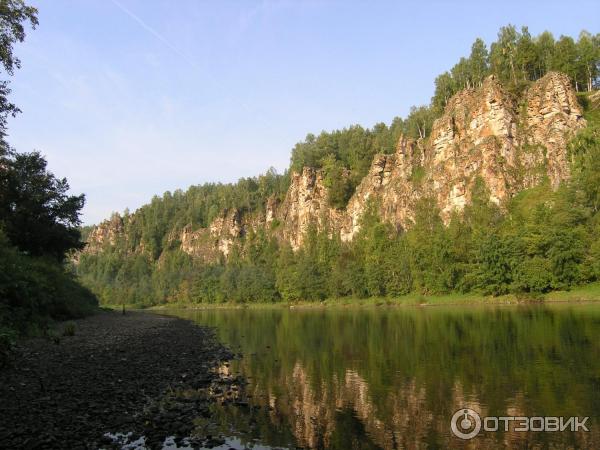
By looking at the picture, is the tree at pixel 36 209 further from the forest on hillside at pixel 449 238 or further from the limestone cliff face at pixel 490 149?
the limestone cliff face at pixel 490 149

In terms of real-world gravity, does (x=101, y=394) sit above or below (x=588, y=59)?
below

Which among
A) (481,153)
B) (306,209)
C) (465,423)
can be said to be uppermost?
(481,153)

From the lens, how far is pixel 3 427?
12.0 meters

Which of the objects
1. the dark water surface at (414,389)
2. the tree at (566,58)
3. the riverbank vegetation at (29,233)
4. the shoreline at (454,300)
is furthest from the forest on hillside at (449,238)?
the riverbank vegetation at (29,233)

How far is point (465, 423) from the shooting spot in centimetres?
1521

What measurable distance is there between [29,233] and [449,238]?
87.0 meters

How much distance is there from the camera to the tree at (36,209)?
176ft

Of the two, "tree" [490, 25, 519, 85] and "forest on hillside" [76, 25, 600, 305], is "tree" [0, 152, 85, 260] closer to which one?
"forest on hillside" [76, 25, 600, 305]

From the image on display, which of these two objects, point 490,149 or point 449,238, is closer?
point 449,238

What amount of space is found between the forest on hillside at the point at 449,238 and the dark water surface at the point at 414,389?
55859mm

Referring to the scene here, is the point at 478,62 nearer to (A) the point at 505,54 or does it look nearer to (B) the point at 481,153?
(A) the point at 505,54

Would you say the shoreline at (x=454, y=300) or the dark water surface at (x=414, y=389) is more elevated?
the shoreline at (x=454, y=300)
